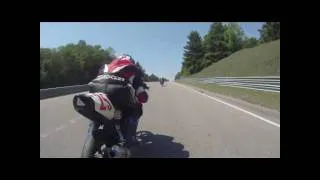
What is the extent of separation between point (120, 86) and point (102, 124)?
0.51 m

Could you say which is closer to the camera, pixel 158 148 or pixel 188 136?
pixel 158 148

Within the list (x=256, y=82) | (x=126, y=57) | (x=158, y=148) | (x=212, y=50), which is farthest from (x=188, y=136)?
(x=212, y=50)

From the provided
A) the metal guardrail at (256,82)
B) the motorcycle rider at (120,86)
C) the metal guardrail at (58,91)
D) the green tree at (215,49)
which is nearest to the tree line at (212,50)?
the green tree at (215,49)

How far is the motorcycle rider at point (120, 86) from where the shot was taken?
4395mm

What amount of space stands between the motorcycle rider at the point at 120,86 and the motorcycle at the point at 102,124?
0.07 feet

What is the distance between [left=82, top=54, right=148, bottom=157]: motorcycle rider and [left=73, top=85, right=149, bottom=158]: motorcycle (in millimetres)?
23

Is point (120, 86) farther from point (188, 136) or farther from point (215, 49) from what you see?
point (215, 49)

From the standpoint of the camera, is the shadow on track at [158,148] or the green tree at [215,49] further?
the green tree at [215,49]

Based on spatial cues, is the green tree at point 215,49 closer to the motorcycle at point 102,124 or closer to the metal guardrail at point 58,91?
the metal guardrail at point 58,91

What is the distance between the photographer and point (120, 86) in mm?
4449

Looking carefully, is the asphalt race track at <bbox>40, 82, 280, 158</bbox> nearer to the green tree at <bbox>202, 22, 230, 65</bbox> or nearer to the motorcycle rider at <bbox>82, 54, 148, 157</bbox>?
the motorcycle rider at <bbox>82, 54, 148, 157</bbox>
